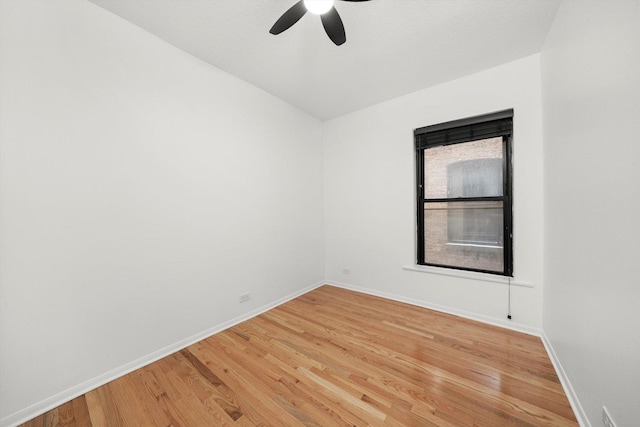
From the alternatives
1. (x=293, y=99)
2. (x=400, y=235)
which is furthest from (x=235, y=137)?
(x=400, y=235)

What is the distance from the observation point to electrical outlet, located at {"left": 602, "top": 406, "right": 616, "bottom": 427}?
1.02 m

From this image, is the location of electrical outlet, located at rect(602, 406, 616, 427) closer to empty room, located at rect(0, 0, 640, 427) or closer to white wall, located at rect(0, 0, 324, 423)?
empty room, located at rect(0, 0, 640, 427)

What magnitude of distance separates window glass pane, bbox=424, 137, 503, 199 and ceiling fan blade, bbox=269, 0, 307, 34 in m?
2.18

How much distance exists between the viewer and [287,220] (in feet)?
10.6

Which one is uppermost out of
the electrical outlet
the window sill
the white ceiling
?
the white ceiling

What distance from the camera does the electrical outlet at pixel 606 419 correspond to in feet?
→ 3.34

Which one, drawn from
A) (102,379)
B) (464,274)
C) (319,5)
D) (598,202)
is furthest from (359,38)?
(102,379)

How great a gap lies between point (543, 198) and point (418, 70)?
6.08 ft

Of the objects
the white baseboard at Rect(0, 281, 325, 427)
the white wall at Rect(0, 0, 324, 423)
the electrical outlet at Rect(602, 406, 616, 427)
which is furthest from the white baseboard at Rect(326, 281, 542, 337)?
the white baseboard at Rect(0, 281, 325, 427)

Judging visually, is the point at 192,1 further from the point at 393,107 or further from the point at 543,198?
the point at 543,198

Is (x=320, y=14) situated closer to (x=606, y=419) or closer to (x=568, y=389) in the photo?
(x=606, y=419)

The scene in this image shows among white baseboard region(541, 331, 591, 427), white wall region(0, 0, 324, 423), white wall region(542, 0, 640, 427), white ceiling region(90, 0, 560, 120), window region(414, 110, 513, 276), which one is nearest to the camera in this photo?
white wall region(542, 0, 640, 427)

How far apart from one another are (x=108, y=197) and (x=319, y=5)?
209 centimetres

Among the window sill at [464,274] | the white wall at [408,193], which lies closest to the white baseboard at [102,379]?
the white wall at [408,193]
